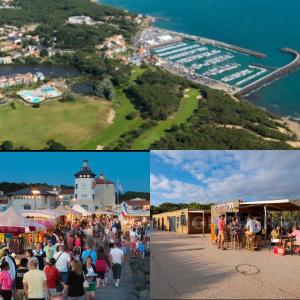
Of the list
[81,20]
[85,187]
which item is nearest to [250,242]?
[85,187]

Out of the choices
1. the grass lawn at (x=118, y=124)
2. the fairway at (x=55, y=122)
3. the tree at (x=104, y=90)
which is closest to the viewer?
the grass lawn at (x=118, y=124)

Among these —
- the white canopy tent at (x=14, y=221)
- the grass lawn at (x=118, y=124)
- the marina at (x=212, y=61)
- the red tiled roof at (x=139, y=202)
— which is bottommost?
the white canopy tent at (x=14, y=221)

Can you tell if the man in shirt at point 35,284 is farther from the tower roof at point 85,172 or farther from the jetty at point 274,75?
the jetty at point 274,75

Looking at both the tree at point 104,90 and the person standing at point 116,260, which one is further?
the tree at point 104,90

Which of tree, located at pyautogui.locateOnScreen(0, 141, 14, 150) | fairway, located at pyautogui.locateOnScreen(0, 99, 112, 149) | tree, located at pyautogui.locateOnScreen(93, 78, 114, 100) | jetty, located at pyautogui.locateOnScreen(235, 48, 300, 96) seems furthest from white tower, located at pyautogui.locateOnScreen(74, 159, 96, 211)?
jetty, located at pyautogui.locateOnScreen(235, 48, 300, 96)

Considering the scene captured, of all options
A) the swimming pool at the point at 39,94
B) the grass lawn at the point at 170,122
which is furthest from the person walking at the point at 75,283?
the swimming pool at the point at 39,94

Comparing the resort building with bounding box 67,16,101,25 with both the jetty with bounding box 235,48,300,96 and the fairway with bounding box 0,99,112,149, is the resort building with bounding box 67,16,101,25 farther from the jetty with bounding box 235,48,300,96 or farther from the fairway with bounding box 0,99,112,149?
the fairway with bounding box 0,99,112,149
